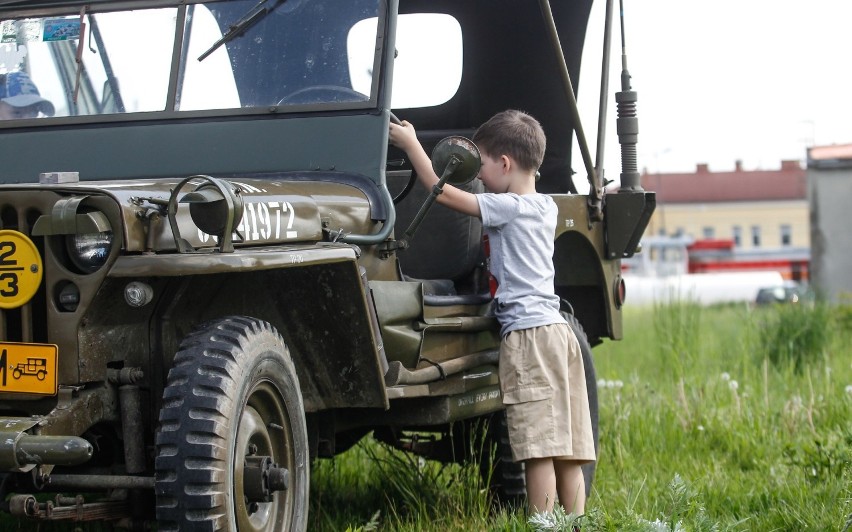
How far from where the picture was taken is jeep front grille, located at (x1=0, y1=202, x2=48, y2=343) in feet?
10.3

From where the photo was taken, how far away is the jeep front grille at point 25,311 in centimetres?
313

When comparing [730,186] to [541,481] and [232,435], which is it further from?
[232,435]

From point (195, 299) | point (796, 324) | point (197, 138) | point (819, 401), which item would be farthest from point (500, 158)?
point (796, 324)

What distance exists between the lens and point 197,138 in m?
4.39

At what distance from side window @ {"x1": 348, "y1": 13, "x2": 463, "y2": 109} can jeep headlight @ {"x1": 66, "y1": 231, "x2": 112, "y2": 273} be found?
9.90 feet

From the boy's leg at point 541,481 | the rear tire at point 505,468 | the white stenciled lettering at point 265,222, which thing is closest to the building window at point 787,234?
the rear tire at point 505,468

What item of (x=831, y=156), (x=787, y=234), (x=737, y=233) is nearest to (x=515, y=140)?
(x=831, y=156)

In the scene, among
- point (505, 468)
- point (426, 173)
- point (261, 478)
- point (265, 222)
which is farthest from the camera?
point (505, 468)

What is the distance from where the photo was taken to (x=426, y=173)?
14.2 ft

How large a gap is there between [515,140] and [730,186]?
68.5m

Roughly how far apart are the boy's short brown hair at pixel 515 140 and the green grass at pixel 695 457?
1240mm

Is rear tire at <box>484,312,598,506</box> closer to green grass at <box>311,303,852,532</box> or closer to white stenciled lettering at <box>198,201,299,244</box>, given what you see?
green grass at <box>311,303,852,532</box>

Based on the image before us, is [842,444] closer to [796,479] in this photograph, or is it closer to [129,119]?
[796,479]

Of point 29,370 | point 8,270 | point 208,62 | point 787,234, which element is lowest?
point 29,370
